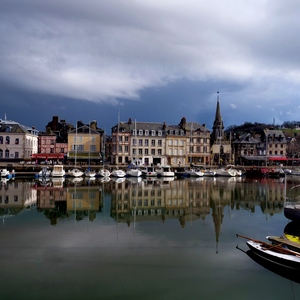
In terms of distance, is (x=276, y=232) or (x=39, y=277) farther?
(x=276, y=232)

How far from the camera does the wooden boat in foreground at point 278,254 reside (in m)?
11.9

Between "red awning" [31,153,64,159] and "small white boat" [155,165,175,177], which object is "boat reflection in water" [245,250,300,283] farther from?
"red awning" [31,153,64,159]

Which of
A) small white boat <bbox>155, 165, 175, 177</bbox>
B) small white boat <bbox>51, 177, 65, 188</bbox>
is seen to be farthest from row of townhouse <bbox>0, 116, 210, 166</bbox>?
small white boat <bbox>51, 177, 65, 188</bbox>

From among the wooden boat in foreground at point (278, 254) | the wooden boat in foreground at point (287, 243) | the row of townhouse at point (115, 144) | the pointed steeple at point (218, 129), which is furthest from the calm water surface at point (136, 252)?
the pointed steeple at point (218, 129)

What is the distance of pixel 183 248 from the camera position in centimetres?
1531

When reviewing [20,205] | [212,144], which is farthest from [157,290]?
[212,144]

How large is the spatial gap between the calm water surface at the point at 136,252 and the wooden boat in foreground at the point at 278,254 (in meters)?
0.49

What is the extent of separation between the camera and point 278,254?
40.8 feet

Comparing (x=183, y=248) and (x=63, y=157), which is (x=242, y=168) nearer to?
(x=63, y=157)

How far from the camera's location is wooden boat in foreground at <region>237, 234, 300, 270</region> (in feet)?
39.2

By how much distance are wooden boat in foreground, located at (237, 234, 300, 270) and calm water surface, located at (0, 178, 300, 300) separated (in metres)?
0.49

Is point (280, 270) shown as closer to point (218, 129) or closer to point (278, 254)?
point (278, 254)

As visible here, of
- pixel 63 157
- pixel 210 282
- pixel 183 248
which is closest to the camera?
pixel 210 282

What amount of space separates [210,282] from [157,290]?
2038mm
